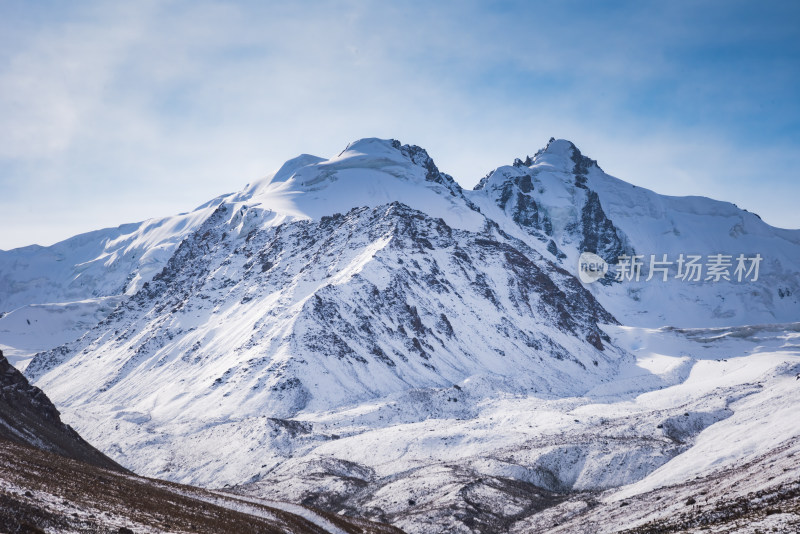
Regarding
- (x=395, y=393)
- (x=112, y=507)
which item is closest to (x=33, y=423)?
(x=112, y=507)

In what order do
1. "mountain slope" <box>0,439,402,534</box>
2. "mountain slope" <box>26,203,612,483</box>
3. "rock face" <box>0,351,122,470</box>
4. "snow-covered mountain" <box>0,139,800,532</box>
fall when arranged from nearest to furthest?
"mountain slope" <box>0,439,402,534</box> → "rock face" <box>0,351,122,470</box> → "snow-covered mountain" <box>0,139,800,532</box> → "mountain slope" <box>26,203,612,483</box>

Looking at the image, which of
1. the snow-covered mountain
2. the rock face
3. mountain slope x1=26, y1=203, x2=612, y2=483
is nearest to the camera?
the rock face

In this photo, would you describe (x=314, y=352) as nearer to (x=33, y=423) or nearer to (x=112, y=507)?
(x=33, y=423)

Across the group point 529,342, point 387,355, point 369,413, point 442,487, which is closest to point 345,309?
point 387,355

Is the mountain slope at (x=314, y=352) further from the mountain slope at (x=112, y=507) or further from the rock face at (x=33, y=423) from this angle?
the mountain slope at (x=112, y=507)

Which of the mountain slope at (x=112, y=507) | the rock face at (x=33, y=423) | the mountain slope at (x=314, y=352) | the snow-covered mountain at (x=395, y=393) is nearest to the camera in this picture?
the mountain slope at (x=112, y=507)

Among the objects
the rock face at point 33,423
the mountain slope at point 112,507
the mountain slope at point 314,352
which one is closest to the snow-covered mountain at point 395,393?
the mountain slope at point 314,352

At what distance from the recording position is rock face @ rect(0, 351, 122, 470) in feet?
195

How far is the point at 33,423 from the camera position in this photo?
66188mm

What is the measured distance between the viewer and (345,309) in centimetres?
16075

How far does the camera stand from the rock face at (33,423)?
59.4 m

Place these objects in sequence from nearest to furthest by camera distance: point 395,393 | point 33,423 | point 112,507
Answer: point 112,507, point 33,423, point 395,393

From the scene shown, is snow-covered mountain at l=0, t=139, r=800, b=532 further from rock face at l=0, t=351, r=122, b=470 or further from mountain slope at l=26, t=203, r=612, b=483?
rock face at l=0, t=351, r=122, b=470

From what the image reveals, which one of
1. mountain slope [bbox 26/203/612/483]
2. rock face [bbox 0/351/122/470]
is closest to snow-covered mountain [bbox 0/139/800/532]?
mountain slope [bbox 26/203/612/483]
